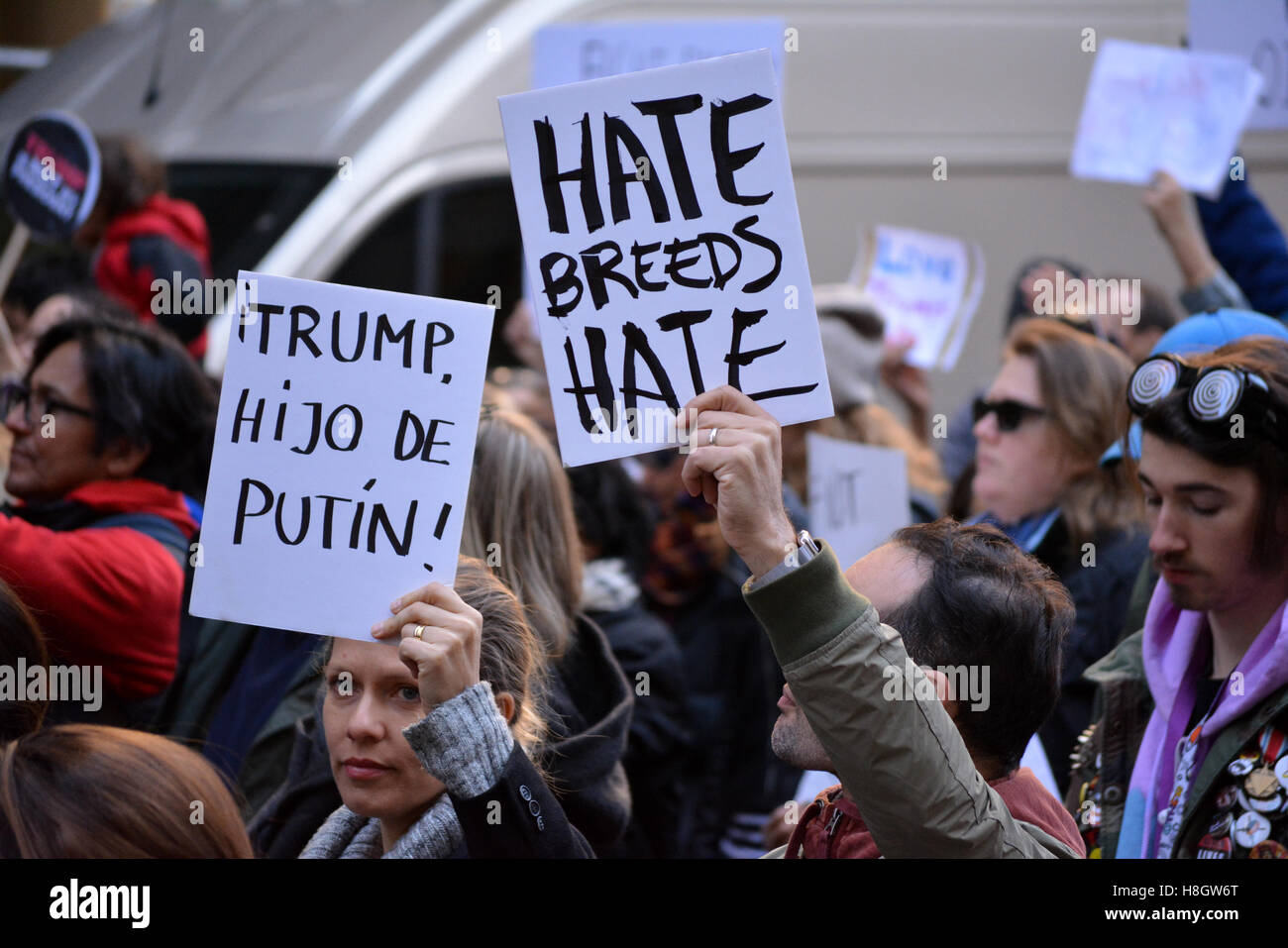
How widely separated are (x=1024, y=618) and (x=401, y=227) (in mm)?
4000

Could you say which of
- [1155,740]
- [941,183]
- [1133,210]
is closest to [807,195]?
[941,183]

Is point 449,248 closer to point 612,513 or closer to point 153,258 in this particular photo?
point 153,258

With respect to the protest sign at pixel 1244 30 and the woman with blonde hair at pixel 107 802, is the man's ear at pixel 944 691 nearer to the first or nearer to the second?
the woman with blonde hair at pixel 107 802

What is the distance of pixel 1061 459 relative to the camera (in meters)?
3.47

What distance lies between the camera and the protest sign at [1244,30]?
4.33 meters

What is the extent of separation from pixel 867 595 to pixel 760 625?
0.67 metres

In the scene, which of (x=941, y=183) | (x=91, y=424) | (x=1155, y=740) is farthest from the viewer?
(x=941, y=183)

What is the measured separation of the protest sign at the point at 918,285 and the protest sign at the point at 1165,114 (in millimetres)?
1212

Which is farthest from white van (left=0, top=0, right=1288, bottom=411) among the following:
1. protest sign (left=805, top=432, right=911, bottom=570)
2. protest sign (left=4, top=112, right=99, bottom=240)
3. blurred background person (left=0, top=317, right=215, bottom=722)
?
blurred background person (left=0, top=317, right=215, bottom=722)

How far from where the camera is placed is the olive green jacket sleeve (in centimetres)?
171

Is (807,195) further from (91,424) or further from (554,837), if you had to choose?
(554,837)

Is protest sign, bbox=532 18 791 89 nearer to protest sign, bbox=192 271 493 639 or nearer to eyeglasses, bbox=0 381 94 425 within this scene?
eyeglasses, bbox=0 381 94 425
